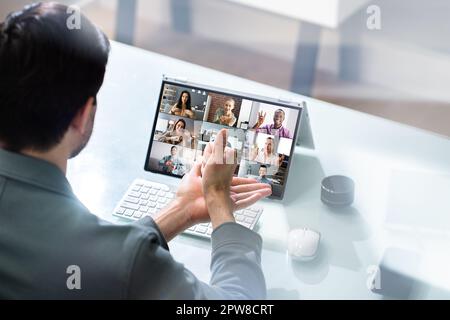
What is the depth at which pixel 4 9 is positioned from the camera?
3.55 metres

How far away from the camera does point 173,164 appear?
170 centimetres

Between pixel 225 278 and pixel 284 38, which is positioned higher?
pixel 284 38

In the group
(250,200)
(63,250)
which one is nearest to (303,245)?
(250,200)

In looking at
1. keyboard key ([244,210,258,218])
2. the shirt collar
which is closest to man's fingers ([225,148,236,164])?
keyboard key ([244,210,258,218])

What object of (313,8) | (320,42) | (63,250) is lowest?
(63,250)

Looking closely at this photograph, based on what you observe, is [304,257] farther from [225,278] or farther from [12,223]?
[12,223]

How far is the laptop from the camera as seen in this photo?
1.66 meters

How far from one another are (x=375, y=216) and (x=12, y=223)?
0.90m

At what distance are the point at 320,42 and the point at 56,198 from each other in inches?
113

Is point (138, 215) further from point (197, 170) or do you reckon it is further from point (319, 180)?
point (319, 180)

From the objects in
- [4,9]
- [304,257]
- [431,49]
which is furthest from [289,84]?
[304,257]

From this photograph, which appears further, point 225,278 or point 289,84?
point 289,84

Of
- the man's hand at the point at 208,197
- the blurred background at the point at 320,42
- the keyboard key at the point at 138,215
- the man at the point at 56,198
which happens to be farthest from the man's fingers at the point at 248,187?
the blurred background at the point at 320,42
